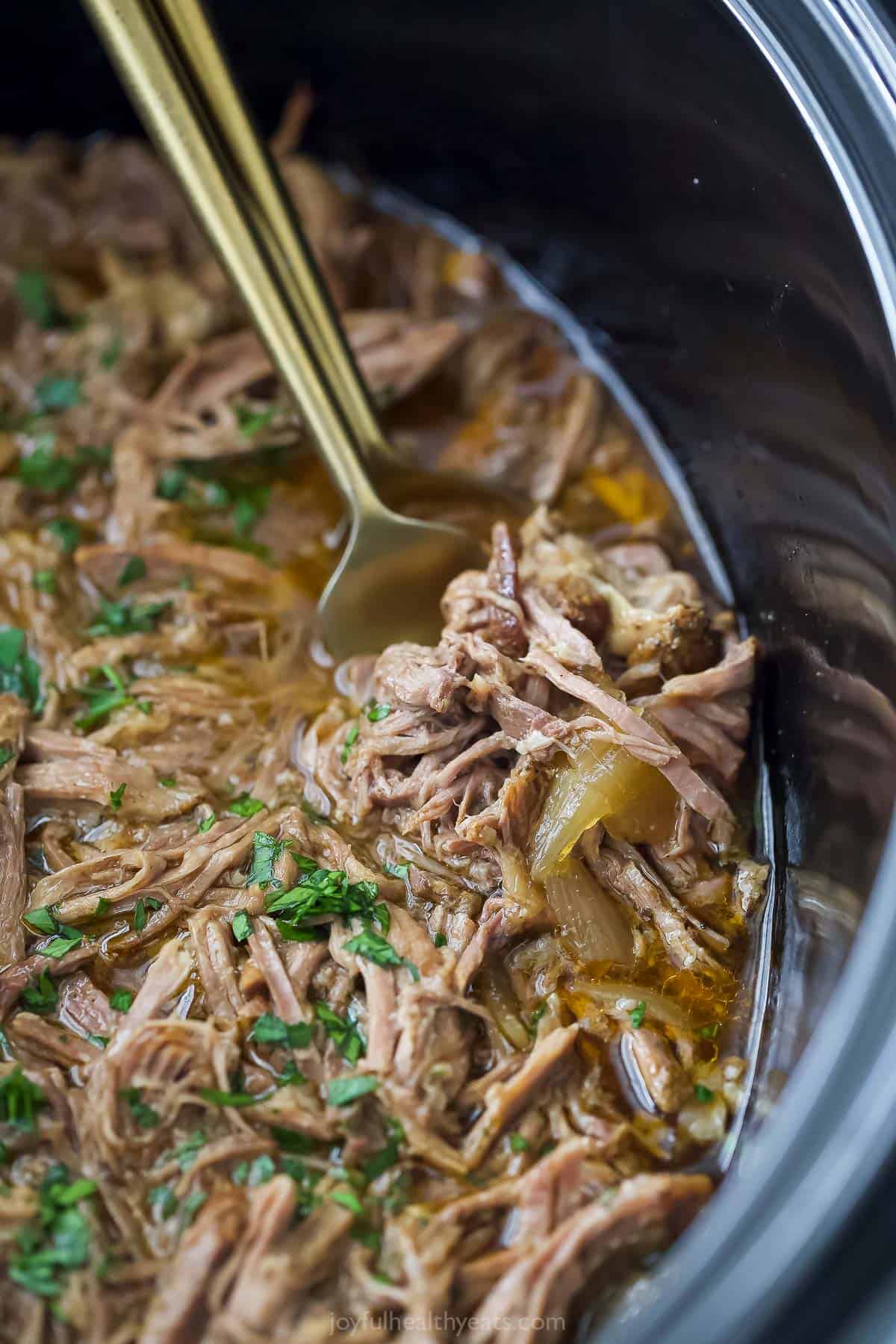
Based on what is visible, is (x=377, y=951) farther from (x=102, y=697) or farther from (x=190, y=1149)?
(x=102, y=697)

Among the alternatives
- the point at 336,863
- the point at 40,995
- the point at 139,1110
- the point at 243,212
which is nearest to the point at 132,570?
the point at 243,212

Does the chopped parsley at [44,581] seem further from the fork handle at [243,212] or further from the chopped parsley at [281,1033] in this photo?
the chopped parsley at [281,1033]

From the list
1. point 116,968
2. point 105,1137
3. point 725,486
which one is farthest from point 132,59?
point 105,1137

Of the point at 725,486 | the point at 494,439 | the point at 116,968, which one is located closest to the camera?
the point at 116,968

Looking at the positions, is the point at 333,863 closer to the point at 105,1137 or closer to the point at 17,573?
the point at 105,1137

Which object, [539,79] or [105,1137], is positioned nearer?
[105,1137]

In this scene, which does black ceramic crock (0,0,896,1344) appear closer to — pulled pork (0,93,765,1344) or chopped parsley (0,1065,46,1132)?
pulled pork (0,93,765,1344)

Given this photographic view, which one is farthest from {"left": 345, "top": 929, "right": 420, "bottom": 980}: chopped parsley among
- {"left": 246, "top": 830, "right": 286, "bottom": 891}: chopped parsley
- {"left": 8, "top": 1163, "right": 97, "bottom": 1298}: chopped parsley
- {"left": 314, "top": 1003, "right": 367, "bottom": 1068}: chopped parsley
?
{"left": 8, "top": 1163, "right": 97, "bottom": 1298}: chopped parsley

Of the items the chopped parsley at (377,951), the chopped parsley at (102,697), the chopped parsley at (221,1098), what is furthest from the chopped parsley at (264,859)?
the chopped parsley at (102,697)
